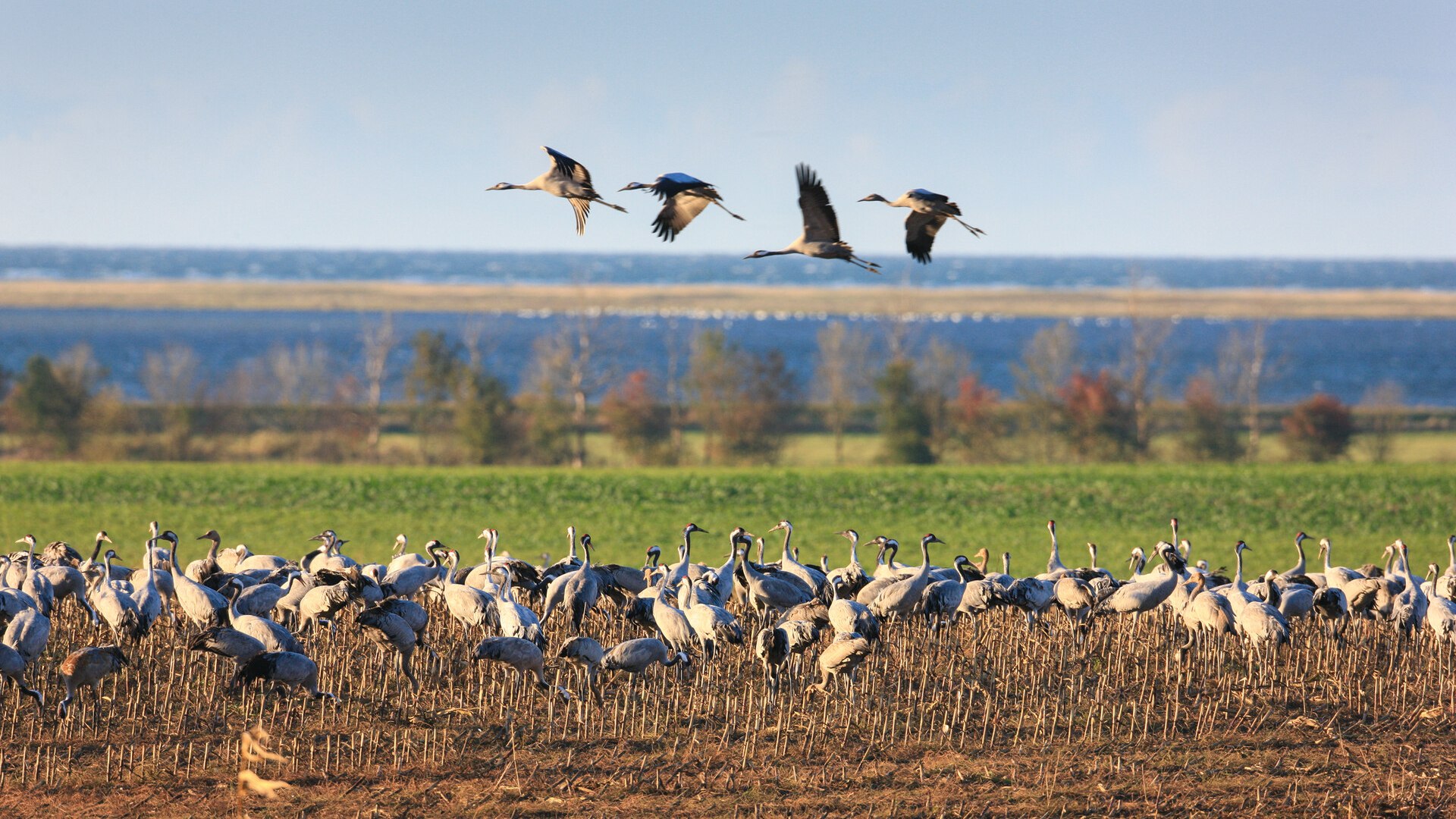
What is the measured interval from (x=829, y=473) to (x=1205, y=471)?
11085 mm

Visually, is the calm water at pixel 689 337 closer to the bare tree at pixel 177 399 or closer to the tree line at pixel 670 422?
the tree line at pixel 670 422

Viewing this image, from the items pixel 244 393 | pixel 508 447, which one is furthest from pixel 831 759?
pixel 244 393

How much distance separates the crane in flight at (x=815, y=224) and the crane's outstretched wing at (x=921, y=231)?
1.22 m

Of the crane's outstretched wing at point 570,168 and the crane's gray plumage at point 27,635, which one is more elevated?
the crane's outstretched wing at point 570,168

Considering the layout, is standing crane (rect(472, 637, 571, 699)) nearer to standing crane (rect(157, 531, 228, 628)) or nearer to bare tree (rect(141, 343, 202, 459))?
standing crane (rect(157, 531, 228, 628))

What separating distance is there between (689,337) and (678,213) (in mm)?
125963

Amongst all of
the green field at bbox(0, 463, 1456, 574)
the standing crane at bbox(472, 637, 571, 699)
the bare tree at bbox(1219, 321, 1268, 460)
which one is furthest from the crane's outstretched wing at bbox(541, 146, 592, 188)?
the bare tree at bbox(1219, 321, 1268, 460)

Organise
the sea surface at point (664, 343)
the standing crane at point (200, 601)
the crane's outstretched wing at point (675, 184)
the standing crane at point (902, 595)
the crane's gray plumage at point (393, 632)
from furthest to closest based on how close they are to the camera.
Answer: the sea surface at point (664, 343)
the standing crane at point (902, 595)
the standing crane at point (200, 601)
the crane's gray plumage at point (393, 632)
the crane's outstretched wing at point (675, 184)

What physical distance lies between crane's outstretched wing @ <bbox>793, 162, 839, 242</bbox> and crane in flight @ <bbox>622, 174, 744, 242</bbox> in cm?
84

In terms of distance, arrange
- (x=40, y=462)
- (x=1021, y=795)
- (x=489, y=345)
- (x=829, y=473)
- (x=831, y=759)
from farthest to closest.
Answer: (x=489, y=345) → (x=40, y=462) → (x=829, y=473) → (x=831, y=759) → (x=1021, y=795)

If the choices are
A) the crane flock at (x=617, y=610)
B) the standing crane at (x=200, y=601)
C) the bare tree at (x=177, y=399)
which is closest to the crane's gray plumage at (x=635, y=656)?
the crane flock at (x=617, y=610)

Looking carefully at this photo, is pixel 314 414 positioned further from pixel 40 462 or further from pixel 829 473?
pixel 829 473

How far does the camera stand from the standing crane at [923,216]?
42.1 feet

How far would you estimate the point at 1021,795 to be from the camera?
11523mm
